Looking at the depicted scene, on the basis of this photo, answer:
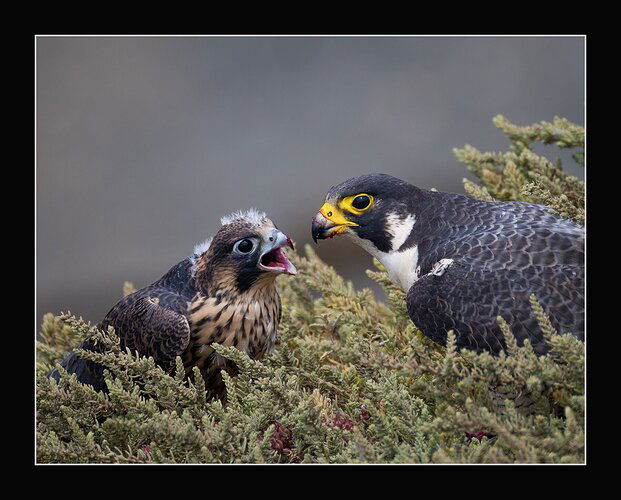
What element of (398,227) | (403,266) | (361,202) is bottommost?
(403,266)

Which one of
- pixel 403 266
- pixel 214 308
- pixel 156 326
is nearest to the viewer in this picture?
pixel 156 326

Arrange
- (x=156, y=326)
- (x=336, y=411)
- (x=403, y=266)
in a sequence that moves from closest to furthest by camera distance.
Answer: (x=336, y=411) < (x=156, y=326) < (x=403, y=266)

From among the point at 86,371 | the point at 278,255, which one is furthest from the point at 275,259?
the point at 86,371

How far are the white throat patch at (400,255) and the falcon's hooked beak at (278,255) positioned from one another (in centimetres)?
41

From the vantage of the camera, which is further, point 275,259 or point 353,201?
point 353,201

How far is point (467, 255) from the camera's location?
2830 mm

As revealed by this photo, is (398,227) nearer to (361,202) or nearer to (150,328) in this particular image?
(361,202)

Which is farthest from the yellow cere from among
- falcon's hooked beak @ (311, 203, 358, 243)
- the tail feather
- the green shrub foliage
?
the tail feather

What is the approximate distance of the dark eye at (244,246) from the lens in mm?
3033

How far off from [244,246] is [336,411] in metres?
0.77

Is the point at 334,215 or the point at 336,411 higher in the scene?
the point at 334,215

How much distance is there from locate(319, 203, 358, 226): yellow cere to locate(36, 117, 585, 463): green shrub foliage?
63 cm

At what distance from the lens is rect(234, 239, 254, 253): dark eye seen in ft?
9.95

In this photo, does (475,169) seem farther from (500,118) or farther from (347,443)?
(347,443)
